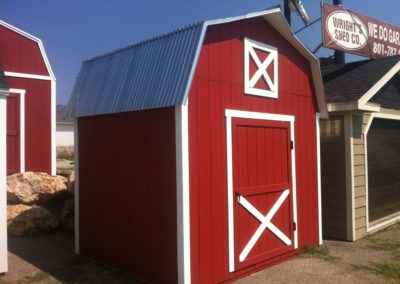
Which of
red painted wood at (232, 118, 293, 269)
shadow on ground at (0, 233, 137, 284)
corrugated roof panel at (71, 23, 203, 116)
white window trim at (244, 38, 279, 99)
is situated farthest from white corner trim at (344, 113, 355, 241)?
shadow on ground at (0, 233, 137, 284)

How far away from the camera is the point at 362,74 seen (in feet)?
32.0

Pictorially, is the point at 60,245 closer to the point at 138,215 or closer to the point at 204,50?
the point at 138,215

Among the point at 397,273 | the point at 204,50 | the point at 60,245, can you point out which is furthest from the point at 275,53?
the point at 60,245

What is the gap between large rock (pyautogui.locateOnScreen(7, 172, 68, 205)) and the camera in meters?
9.13

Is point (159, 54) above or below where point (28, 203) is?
above

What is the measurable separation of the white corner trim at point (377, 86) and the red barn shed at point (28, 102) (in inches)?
319

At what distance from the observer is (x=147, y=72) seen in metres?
6.04

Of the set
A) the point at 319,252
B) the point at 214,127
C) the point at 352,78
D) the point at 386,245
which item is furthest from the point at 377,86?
the point at 214,127

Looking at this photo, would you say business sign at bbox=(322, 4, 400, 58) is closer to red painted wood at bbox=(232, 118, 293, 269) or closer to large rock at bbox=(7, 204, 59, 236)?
red painted wood at bbox=(232, 118, 293, 269)

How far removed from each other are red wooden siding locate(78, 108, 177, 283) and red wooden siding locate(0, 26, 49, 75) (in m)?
4.91

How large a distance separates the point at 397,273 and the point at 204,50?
14.7ft

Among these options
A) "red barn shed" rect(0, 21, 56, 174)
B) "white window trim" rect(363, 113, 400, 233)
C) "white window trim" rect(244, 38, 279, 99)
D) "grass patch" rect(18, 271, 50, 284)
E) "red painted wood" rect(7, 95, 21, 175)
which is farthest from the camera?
"red barn shed" rect(0, 21, 56, 174)

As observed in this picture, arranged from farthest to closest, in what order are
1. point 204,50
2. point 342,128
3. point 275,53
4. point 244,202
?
point 342,128 < point 275,53 < point 244,202 < point 204,50

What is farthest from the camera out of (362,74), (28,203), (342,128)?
(362,74)
